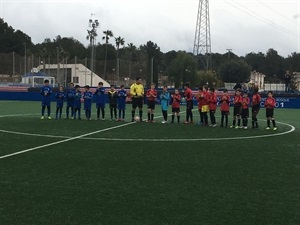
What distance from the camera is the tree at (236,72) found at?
9025cm

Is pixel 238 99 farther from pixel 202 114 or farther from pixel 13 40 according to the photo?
pixel 13 40

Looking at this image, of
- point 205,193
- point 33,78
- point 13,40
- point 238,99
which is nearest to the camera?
→ point 205,193

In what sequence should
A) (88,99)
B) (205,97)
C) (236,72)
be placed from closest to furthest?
(205,97) < (88,99) < (236,72)

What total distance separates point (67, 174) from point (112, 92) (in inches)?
481

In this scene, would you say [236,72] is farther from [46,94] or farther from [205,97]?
[46,94]

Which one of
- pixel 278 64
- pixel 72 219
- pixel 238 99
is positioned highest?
pixel 278 64

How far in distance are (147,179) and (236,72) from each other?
8499 cm

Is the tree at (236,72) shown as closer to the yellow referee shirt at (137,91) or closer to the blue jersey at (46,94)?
the yellow referee shirt at (137,91)

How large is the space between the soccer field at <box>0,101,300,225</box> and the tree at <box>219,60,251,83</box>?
254 ft

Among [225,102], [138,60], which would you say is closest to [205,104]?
[225,102]

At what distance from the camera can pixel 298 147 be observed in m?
12.4

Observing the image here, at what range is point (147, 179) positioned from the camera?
8.04m

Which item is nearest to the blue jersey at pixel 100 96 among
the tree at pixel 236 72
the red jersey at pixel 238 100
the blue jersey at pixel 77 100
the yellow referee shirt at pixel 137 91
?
the blue jersey at pixel 77 100

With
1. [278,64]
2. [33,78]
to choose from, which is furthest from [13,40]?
[278,64]
